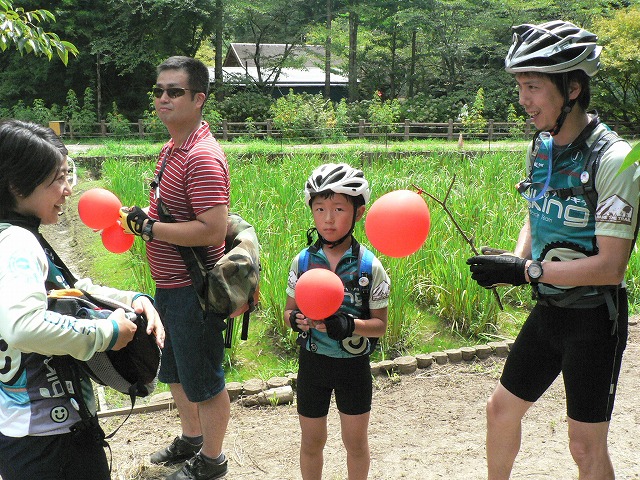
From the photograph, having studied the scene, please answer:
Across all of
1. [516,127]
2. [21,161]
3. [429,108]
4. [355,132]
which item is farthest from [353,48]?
[21,161]

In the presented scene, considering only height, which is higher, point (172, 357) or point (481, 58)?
point (481, 58)

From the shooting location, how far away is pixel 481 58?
27844 millimetres

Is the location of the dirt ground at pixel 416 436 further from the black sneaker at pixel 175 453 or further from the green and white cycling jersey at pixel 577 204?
the green and white cycling jersey at pixel 577 204

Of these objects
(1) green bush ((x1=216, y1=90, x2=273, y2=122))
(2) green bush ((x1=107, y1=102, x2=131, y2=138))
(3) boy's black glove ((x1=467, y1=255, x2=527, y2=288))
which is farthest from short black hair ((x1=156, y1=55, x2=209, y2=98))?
(1) green bush ((x1=216, y1=90, x2=273, y2=122))

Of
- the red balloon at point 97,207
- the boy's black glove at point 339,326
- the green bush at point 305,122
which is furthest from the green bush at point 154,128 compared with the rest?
the boy's black glove at point 339,326

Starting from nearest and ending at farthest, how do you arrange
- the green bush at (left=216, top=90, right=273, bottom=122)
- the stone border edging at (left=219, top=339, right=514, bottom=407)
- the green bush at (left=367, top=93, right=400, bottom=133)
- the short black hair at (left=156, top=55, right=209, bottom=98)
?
the short black hair at (left=156, top=55, right=209, bottom=98) → the stone border edging at (left=219, top=339, right=514, bottom=407) → the green bush at (left=367, top=93, right=400, bottom=133) → the green bush at (left=216, top=90, right=273, bottom=122)

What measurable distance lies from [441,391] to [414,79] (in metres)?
26.0

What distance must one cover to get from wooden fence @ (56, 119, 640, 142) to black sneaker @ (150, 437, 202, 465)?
1814 centimetres

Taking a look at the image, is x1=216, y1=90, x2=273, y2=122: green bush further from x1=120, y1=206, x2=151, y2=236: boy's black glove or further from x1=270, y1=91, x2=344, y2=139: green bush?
x1=120, y1=206, x2=151, y2=236: boy's black glove

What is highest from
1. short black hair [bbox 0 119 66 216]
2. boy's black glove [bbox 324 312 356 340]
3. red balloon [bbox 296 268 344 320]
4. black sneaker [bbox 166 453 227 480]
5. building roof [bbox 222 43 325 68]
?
building roof [bbox 222 43 325 68]

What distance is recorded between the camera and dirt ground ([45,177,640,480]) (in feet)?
10.2

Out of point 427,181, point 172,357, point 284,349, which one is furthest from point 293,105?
point 172,357

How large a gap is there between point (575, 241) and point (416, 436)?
172 cm

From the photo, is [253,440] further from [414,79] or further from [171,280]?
[414,79]
